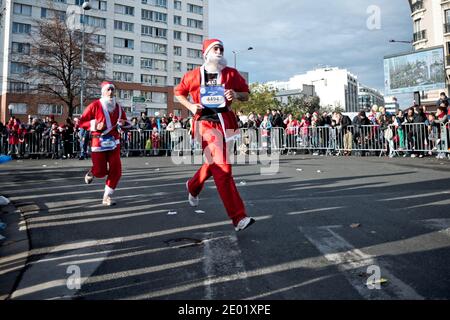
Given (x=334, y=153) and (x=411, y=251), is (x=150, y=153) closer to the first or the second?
(x=334, y=153)

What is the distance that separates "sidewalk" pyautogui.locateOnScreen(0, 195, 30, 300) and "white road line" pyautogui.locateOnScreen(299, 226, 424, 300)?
2.59 metres

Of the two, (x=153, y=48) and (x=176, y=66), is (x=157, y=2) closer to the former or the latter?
(x=153, y=48)

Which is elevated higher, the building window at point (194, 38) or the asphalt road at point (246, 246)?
the building window at point (194, 38)

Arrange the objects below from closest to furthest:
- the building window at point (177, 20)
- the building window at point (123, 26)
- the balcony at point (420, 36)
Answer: the balcony at point (420, 36) → the building window at point (123, 26) → the building window at point (177, 20)

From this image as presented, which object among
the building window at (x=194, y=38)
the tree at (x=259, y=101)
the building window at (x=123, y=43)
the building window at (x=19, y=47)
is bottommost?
the tree at (x=259, y=101)

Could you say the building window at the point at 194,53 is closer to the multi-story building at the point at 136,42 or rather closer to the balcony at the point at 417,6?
the multi-story building at the point at 136,42

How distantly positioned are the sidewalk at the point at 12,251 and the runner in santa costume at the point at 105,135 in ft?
4.99

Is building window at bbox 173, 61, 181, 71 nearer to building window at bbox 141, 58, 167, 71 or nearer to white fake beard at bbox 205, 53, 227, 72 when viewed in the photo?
building window at bbox 141, 58, 167, 71

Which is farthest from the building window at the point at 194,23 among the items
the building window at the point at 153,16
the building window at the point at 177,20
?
the building window at the point at 153,16

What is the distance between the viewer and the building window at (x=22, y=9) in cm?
5500

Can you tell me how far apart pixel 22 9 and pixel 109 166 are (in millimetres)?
60674

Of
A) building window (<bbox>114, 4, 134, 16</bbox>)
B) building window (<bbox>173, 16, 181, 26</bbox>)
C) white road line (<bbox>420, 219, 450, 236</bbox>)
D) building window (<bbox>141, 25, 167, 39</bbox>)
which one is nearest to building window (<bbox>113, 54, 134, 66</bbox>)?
building window (<bbox>141, 25, 167, 39</bbox>)

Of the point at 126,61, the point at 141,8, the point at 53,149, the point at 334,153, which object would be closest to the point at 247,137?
the point at 334,153

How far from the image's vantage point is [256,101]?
62875mm
